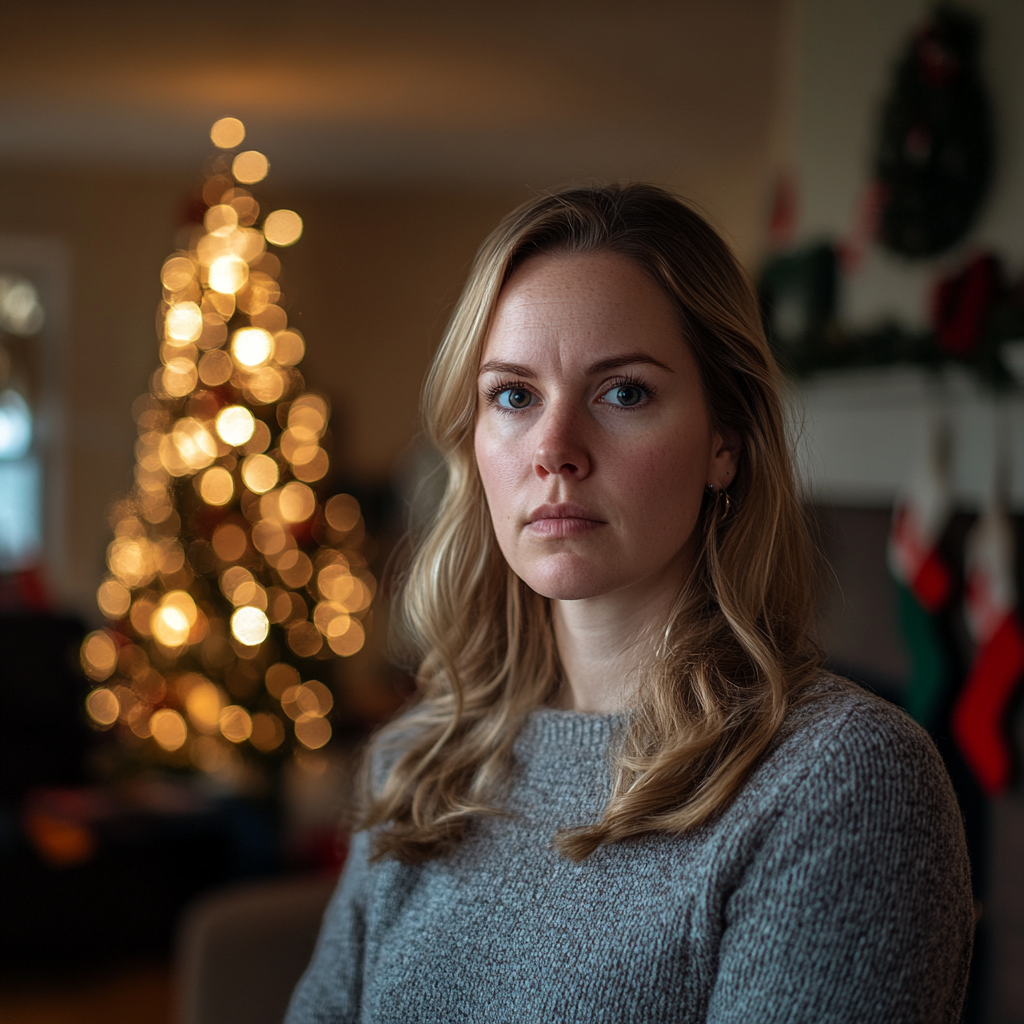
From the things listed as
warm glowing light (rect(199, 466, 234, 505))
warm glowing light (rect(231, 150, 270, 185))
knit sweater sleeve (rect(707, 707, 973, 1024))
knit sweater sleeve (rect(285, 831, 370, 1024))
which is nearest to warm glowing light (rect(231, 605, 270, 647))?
warm glowing light (rect(199, 466, 234, 505))

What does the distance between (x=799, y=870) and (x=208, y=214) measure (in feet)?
9.89

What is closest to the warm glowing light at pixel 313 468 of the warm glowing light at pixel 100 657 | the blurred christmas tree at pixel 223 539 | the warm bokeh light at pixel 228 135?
the blurred christmas tree at pixel 223 539

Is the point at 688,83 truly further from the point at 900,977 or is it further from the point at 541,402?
the point at 900,977

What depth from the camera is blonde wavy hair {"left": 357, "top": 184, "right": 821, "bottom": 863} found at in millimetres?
930

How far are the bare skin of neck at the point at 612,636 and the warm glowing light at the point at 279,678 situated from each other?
224cm

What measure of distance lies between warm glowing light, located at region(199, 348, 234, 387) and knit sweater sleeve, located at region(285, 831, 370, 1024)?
227 cm

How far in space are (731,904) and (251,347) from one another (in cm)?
277

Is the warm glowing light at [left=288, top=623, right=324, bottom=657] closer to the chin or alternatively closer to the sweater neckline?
the sweater neckline

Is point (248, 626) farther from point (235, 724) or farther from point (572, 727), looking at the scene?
point (572, 727)

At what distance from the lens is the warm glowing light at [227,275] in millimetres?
3236

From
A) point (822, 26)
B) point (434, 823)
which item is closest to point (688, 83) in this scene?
point (822, 26)

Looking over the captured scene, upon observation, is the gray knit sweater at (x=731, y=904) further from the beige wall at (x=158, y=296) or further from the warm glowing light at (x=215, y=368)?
the beige wall at (x=158, y=296)

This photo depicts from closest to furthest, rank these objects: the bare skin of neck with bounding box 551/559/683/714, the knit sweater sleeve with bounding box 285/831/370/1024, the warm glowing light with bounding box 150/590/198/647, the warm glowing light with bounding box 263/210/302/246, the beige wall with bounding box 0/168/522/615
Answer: the bare skin of neck with bounding box 551/559/683/714 → the knit sweater sleeve with bounding box 285/831/370/1024 → the warm glowing light with bounding box 150/590/198/647 → the warm glowing light with bounding box 263/210/302/246 → the beige wall with bounding box 0/168/522/615

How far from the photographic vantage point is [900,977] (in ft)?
2.49
